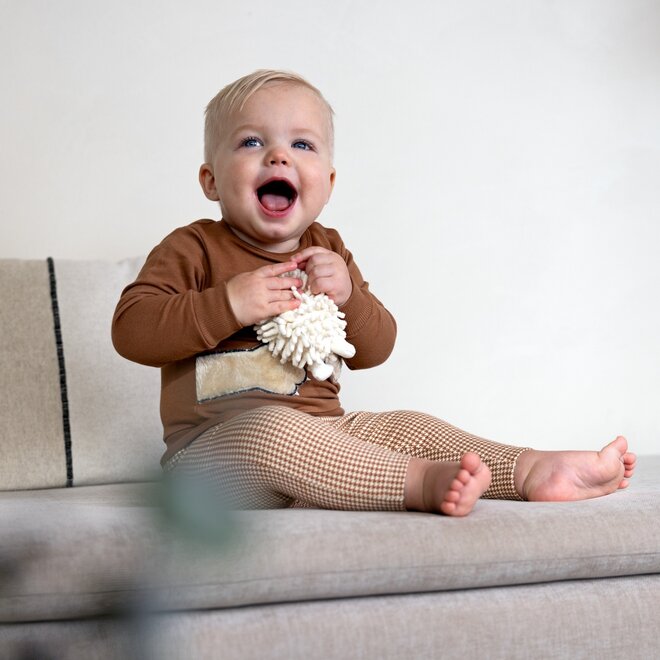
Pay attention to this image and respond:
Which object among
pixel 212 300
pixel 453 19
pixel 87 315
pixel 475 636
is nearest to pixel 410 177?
pixel 453 19

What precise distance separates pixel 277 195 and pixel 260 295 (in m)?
0.23

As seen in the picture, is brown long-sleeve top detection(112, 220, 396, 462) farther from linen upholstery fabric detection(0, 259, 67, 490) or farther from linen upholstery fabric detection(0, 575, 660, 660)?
linen upholstery fabric detection(0, 575, 660, 660)

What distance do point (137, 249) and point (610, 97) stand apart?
137 centimetres

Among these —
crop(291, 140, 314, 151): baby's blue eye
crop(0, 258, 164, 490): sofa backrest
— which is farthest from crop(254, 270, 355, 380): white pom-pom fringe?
crop(0, 258, 164, 490): sofa backrest

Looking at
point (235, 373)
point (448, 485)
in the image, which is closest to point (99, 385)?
point (235, 373)

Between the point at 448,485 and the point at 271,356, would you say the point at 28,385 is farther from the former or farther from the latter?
the point at 448,485

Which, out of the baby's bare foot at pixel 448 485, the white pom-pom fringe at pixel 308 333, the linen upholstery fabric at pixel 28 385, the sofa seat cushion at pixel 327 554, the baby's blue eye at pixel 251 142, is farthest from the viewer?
the linen upholstery fabric at pixel 28 385

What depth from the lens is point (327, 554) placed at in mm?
1013

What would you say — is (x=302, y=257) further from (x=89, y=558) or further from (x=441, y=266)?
(x=441, y=266)

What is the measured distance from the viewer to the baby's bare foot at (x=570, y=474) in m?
1.27

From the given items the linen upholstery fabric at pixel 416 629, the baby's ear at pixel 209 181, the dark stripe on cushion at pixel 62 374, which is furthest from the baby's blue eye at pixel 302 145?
the linen upholstery fabric at pixel 416 629

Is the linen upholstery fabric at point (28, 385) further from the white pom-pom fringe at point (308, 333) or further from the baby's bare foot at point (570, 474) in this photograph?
the baby's bare foot at point (570, 474)

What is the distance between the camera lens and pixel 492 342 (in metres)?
2.56

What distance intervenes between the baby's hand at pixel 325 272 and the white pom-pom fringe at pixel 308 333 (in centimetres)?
1
